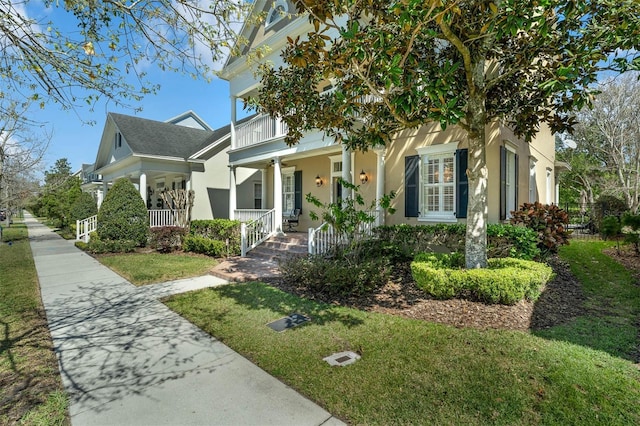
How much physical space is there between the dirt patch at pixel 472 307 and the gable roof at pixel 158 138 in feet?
42.8

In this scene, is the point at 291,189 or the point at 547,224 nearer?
the point at 547,224

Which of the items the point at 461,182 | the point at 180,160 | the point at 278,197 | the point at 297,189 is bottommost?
the point at 278,197

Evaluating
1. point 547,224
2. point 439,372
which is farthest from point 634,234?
point 439,372

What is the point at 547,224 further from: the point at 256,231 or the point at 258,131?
the point at 258,131

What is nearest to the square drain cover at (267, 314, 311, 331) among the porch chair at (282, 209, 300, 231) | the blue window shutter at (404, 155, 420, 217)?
the blue window shutter at (404, 155, 420, 217)

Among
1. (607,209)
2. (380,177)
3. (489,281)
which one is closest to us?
(489,281)

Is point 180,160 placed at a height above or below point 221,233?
A: above

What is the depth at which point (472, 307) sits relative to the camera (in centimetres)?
504

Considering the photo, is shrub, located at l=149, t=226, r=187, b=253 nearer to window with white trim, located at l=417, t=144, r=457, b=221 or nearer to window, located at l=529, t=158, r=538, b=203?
window with white trim, located at l=417, t=144, r=457, b=221

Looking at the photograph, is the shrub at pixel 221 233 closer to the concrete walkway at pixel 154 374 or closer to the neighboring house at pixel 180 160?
the neighboring house at pixel 180 160

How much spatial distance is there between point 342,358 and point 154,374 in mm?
2059

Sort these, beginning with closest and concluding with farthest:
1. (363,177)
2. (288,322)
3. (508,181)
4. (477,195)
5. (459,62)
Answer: (288,322) → (459,62) → (477,195) → (508,181) → (363,177)

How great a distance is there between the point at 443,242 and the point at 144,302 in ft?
21.3

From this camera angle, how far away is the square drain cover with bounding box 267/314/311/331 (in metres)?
4.68
